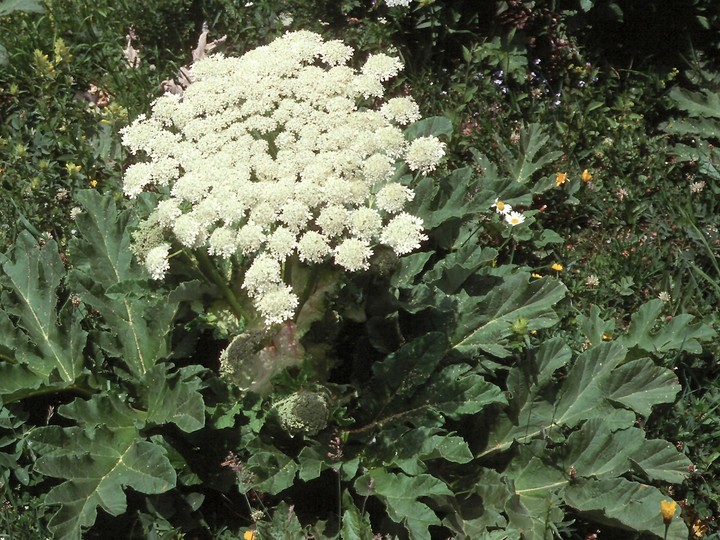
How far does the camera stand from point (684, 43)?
17.3ft

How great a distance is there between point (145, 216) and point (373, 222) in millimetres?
1587

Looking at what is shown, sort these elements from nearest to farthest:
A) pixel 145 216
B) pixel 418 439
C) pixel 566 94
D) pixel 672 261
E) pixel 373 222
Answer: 1. pixel 373 222
2. pixel 418 439
3. pixel 145 216
4. pixel 672 261
5. pixel 566 94

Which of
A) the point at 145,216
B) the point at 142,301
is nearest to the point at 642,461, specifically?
the point at 142,301

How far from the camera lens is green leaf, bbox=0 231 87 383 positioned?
149 inches

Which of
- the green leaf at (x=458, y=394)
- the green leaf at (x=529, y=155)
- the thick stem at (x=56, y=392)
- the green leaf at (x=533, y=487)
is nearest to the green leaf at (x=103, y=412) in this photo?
the thick stem at (x=56, y=392)

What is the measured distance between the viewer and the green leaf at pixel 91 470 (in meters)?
3.25

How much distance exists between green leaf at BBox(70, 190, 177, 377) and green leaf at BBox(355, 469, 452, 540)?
1023 mm

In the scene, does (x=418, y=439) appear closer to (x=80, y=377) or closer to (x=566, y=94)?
(x=80, y=377)

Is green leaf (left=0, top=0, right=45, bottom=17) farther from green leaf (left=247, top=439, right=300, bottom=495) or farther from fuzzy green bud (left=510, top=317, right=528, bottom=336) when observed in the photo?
fuzzy green bud (left=510, top=317, right=528, bottom=336)

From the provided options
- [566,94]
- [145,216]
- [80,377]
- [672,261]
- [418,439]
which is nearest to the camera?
[418,439]

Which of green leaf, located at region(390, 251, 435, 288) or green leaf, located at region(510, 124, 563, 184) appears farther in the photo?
green leaf, located at region(510, 124, 563, 184)

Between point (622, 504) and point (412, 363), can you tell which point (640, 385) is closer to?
point (622, 504)

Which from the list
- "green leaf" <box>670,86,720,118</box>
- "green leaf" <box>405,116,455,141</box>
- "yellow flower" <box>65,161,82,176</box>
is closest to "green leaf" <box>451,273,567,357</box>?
"green leaf" <box>405,116,455,141</box>

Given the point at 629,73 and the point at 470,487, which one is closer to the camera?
the point at 470,487
